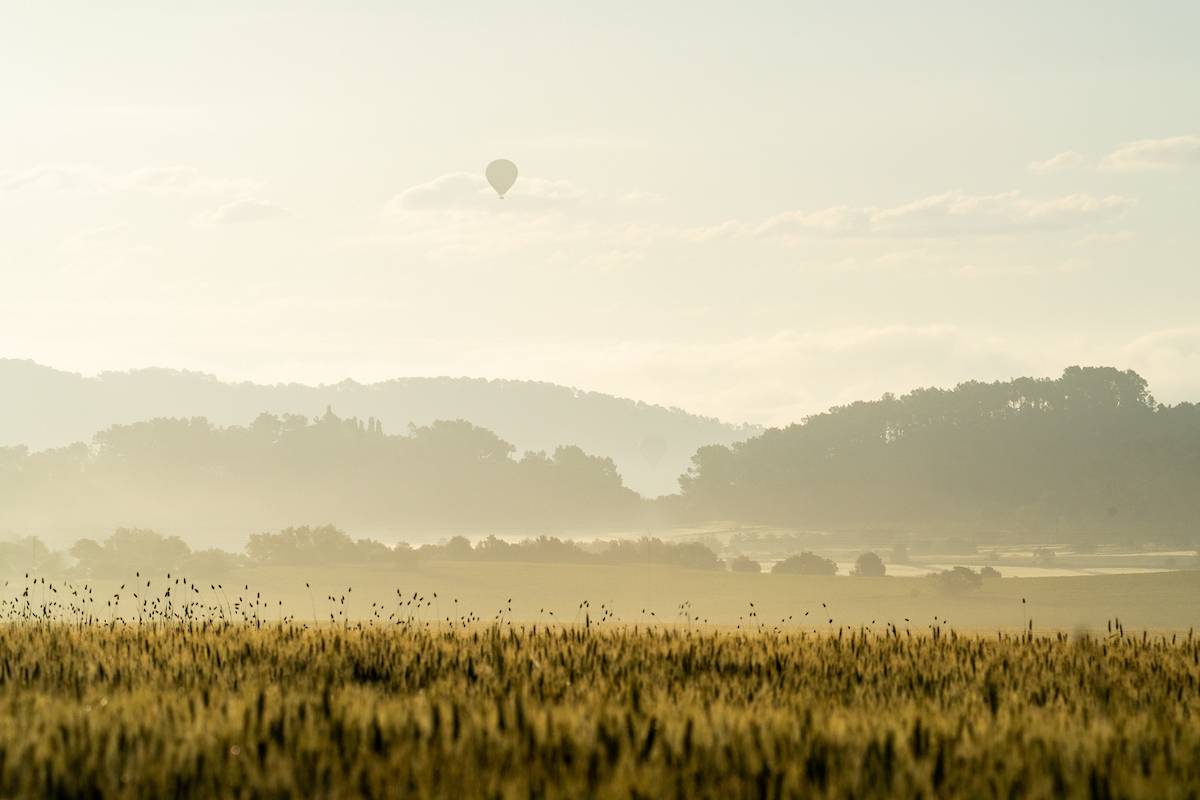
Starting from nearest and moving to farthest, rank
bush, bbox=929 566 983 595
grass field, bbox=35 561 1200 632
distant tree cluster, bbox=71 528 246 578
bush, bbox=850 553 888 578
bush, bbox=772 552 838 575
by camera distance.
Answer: grass field, bbox=35 561 1200 632 → distant tree cluster, bbox=71 528 246 578 → bush, bbox=929 566 983 595 → bush, bbox=772 552 838 575 → bush, bbox=850 553 888 578

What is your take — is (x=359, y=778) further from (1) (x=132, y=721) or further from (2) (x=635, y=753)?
(1) (x=132, y=721)

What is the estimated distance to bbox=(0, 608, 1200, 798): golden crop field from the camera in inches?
258

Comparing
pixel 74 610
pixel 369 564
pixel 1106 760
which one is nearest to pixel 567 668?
pixel 1106 760

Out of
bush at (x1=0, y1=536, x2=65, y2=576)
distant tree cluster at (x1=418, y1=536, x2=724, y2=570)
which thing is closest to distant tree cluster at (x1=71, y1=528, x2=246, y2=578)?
bush at (x1=0, y1=536, x2=65, y2=576)

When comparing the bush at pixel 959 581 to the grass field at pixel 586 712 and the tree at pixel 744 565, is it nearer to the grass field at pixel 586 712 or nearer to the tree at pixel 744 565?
the tree at pixel 744 565

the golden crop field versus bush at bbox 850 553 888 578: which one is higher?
the golden crop field

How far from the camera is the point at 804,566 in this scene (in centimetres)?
14912

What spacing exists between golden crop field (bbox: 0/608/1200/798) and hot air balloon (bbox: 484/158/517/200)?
87.1 metres

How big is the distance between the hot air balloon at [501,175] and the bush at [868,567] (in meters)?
69.6

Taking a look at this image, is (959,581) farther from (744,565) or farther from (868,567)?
(744,565)

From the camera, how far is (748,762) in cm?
690

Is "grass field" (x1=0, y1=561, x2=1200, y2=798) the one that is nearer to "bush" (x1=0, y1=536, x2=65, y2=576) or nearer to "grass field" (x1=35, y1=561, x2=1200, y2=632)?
"grass field" (x1=35, y1=561, x2=1200, y2=632)

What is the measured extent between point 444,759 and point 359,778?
1.66 ft

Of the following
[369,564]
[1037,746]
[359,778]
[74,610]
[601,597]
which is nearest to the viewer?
[359,778]
